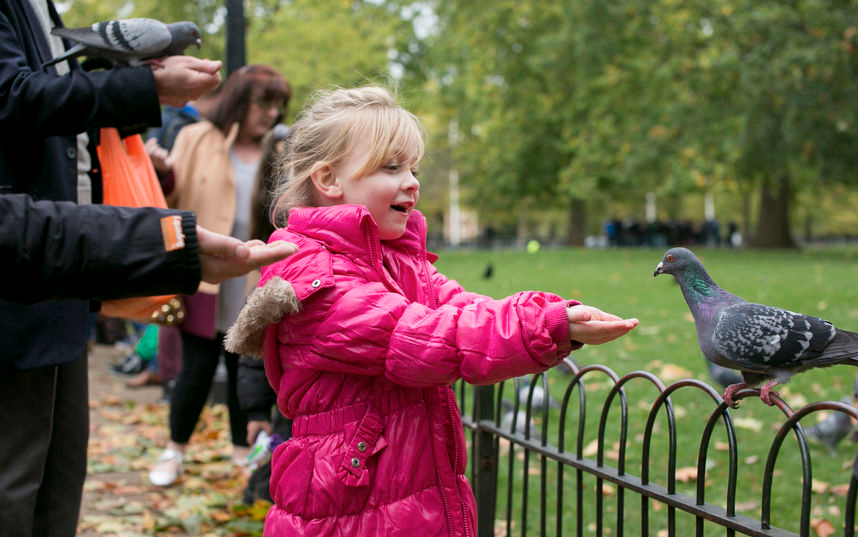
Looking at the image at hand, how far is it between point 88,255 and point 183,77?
1.06m

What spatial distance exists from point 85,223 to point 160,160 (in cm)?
206

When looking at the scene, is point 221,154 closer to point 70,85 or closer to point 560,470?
point 70,85

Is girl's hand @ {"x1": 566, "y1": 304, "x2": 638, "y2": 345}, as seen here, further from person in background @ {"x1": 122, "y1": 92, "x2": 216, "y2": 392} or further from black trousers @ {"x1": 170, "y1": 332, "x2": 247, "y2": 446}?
black trousers @ {"x1": 170, "y1": 332, "x2": 247, "y2": 446}

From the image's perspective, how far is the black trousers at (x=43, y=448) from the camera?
2000 mm

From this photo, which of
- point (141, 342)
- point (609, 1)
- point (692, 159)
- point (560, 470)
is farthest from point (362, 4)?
point (560, 470)

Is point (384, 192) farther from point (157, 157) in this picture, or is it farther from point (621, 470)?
point (157, 157)

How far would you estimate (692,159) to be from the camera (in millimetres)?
22391

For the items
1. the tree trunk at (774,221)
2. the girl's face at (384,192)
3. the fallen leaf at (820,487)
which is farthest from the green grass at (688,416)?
the tree trunk at (774,221)

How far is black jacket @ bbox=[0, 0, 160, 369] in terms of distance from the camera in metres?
1.97

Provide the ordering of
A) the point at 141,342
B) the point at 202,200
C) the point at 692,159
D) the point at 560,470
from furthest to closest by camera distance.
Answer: the point at 692,159 → the point at 141,342 → the point at 202,200 → the point at 560,470

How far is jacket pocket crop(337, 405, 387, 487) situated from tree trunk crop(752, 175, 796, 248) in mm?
27309

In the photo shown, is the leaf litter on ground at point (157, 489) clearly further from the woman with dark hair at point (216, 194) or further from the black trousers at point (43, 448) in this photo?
the black trousers at point (43, 448)

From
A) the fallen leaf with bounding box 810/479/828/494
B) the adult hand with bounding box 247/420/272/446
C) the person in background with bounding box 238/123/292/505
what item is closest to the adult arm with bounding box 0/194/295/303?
the person in background with bounding box 238/123/292/505

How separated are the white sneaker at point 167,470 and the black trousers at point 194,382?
0.28 feet
